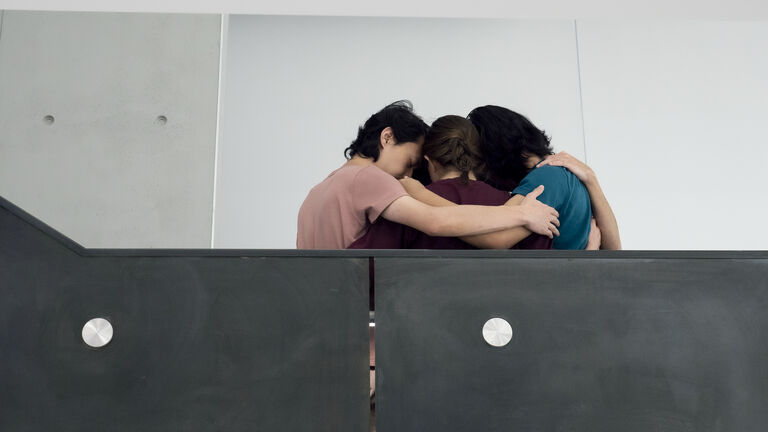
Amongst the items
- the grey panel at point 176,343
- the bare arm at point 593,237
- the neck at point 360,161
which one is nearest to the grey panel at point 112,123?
the neck at point 360,161

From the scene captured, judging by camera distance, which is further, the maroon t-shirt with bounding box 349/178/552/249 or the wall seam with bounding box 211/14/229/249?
the wall seam with bounding box 211/14/229/249

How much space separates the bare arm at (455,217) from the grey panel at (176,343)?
445mm

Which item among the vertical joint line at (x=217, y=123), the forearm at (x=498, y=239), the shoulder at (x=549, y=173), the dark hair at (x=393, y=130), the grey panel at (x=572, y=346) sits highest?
the vertical joint line at (x=217, y=123)

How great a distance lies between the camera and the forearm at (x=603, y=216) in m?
2.08

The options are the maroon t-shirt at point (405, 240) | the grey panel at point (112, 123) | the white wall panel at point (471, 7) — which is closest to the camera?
the maroon t-shirt at point (405, 240)

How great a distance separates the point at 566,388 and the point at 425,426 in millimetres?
234

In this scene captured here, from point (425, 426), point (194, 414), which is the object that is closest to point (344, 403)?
point (425, 426)

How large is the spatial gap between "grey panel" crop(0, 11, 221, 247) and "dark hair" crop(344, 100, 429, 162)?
133 cm

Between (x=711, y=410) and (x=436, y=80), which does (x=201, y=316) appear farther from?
(x=436, y=80)

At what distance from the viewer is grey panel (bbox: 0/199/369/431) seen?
119 cm

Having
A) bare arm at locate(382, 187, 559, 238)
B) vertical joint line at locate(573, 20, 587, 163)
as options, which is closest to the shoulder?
bare arm at locate(382, 187, 559, 238)

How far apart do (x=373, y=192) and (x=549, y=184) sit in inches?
18.7

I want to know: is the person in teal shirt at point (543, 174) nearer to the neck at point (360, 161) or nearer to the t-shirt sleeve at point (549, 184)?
the t-shirt sleeve at point (549, 184)

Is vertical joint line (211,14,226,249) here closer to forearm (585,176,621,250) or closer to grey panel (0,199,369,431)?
forearm (585,176,621,250)
